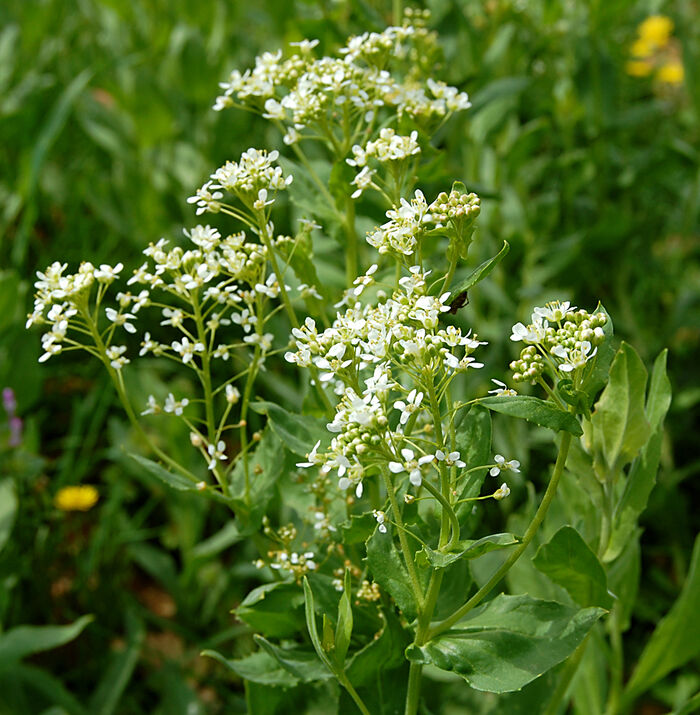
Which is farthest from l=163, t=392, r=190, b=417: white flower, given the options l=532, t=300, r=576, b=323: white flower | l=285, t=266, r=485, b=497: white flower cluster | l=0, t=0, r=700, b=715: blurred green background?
l=0, t=0, r=700, b=715: blurred green background

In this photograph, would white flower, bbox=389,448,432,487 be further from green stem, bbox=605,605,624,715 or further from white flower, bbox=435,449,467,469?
green stem, bbox=605,605,624,715

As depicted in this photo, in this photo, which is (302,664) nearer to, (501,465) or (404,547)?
(404,547)

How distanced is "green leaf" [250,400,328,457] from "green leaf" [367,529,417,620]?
20cm

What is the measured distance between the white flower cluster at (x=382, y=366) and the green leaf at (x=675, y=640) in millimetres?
843

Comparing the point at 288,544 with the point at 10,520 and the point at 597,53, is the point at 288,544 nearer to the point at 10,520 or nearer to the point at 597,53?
the point at 10,520

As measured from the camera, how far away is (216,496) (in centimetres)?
147

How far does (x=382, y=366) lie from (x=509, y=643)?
46cm

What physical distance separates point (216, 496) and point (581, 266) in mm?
1947

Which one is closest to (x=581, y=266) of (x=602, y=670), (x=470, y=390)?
(x=470, y=390)

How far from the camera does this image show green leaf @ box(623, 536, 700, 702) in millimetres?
1842

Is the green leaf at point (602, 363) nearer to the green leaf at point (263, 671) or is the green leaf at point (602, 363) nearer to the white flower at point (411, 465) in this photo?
the white flower at point (411, 465)

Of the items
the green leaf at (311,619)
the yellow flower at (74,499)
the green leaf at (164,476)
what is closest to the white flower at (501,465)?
the green leaf at (311,619)

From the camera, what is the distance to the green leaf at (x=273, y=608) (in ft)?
4.89

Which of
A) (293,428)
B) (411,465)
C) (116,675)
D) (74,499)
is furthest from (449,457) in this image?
(74,499)
